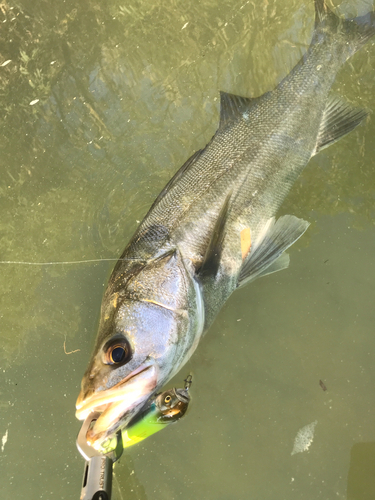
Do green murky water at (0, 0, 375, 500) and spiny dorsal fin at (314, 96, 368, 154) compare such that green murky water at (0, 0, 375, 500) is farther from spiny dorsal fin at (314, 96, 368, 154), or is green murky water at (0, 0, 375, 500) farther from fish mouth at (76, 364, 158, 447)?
fish mouth at (76, 364, 158, 447)

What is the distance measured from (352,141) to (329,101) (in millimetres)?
577

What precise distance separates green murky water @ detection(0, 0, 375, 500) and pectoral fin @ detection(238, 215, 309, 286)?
0.49m

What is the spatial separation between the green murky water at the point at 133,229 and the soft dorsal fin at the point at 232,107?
2.15 ft

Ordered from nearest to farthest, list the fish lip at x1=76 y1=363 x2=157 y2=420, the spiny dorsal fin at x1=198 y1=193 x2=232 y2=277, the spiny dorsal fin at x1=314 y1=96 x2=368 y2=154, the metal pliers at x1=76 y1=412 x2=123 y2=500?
the fish lip at x1=76 y1=363 x2=157 y2=420
the metal pliers at x1=76 y1=412 x2=123 y2=500
the spiny dorsal fin at x1=198 y1=193 x2=232 y2=277
the spiny dorsal fin at x1=314 y1=96 x2=368 y2=154

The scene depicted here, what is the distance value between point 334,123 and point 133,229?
171cm

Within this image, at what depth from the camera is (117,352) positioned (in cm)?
181

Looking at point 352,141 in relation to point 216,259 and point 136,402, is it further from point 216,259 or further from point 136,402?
point 136,402

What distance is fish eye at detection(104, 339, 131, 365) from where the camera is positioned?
1.79 m

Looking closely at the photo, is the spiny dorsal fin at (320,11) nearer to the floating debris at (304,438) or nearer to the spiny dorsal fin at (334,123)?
the spiny dorsal fin at (334,123)

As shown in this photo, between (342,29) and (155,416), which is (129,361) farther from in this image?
(342,29)

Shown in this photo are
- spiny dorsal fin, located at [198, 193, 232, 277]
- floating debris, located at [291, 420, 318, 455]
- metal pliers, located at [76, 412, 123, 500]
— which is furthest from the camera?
floating debris, located at [291, 420, 318, 455]

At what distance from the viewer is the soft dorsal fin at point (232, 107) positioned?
2.41 metres

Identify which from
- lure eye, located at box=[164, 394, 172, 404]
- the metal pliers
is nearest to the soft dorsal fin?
lure eye, located at box=[164, 394, 172, 404]

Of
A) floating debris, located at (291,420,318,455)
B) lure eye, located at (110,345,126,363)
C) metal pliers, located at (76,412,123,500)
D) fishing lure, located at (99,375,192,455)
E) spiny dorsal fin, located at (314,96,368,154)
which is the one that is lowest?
floating debris, located at (291,420,318,455)
